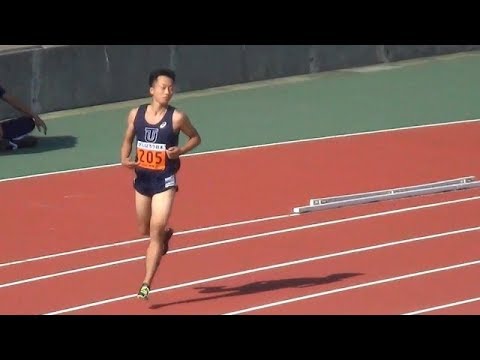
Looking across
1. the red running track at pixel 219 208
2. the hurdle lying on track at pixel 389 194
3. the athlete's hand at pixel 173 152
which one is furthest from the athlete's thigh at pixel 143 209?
the hurdle lying on track at pixel 389 194

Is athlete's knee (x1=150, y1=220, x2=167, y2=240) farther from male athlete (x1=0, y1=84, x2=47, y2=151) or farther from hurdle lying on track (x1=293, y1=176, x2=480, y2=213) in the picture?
male athlete (x1=0, y1=84, x2=47, y2=151)

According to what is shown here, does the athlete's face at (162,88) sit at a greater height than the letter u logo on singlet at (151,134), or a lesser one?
greater

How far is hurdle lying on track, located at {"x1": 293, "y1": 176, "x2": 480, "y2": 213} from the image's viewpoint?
1421cm

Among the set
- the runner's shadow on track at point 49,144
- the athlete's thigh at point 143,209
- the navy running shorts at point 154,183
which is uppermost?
the runner's shadow on track at point 49,144

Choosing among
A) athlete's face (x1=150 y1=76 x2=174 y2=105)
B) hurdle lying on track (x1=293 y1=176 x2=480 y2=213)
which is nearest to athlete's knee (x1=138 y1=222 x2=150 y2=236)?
athlete's face (x1=150 y1=76 x2=174 y2=105)

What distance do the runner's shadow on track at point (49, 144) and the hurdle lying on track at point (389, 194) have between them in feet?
15.7

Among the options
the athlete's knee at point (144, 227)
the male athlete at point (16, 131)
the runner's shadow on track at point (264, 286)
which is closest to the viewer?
the athlete's knee at point (144, 227)

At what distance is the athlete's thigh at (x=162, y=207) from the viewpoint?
1062 cm

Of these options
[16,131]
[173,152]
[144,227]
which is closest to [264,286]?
[144,227]

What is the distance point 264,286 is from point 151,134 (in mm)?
1733

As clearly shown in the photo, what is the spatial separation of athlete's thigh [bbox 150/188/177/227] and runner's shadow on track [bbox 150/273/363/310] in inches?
28.9

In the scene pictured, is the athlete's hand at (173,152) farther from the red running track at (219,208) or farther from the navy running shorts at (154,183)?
the red running track at (219,208)

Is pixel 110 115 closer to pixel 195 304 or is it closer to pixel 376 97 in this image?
pixel 376 97
